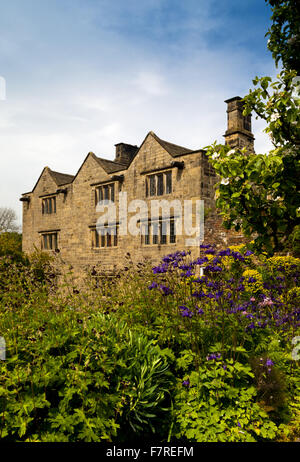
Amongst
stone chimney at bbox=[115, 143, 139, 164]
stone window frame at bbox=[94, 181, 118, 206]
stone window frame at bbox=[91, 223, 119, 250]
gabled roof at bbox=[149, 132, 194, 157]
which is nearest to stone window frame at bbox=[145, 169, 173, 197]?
gabled roof at bbox=[149, 132, 194, 157]

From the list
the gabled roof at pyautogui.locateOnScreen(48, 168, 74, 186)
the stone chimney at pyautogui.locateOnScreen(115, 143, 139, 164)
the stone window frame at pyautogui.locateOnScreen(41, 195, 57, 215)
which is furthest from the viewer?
the gabled roof at pyautogui.locateOnScreen(48, 168, 74, 186)

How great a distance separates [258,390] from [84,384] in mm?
2380

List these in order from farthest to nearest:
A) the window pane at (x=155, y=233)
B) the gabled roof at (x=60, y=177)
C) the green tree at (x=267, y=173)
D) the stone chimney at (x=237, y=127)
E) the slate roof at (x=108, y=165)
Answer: the gabled roof at (x=60, y=177) → the slate roof at (x=108, y=165) → the window pane at (x=155, y=233) → the stone chimney at (x=237, y=127) → the green tree at (x=267, y=173)

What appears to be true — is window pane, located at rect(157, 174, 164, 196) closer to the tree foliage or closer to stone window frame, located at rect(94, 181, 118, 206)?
stone window frame, located at rect(94, 181, 118, 206)

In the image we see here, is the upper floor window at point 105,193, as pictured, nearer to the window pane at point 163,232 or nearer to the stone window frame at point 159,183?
the stone window frame at point 159,183

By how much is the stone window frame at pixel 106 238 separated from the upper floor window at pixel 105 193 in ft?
5.60

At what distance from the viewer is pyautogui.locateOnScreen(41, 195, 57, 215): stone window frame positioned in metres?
27.3

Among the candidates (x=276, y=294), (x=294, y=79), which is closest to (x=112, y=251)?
(x=276, y=294)

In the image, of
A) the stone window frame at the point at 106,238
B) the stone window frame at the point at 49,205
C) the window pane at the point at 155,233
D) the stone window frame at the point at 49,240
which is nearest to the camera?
the window pane at the point at 155,233

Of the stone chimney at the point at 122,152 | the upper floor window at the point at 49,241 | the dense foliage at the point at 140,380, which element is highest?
the stone chimney at the point at 122,152

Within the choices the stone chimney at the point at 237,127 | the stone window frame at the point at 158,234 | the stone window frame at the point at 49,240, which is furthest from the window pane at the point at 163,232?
the stone window frame at the point at 49,240

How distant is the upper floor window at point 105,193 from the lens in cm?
2213

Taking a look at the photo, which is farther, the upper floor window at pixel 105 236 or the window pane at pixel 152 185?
the upper floor window at pixel 105 236

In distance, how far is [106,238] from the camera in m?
22.2
